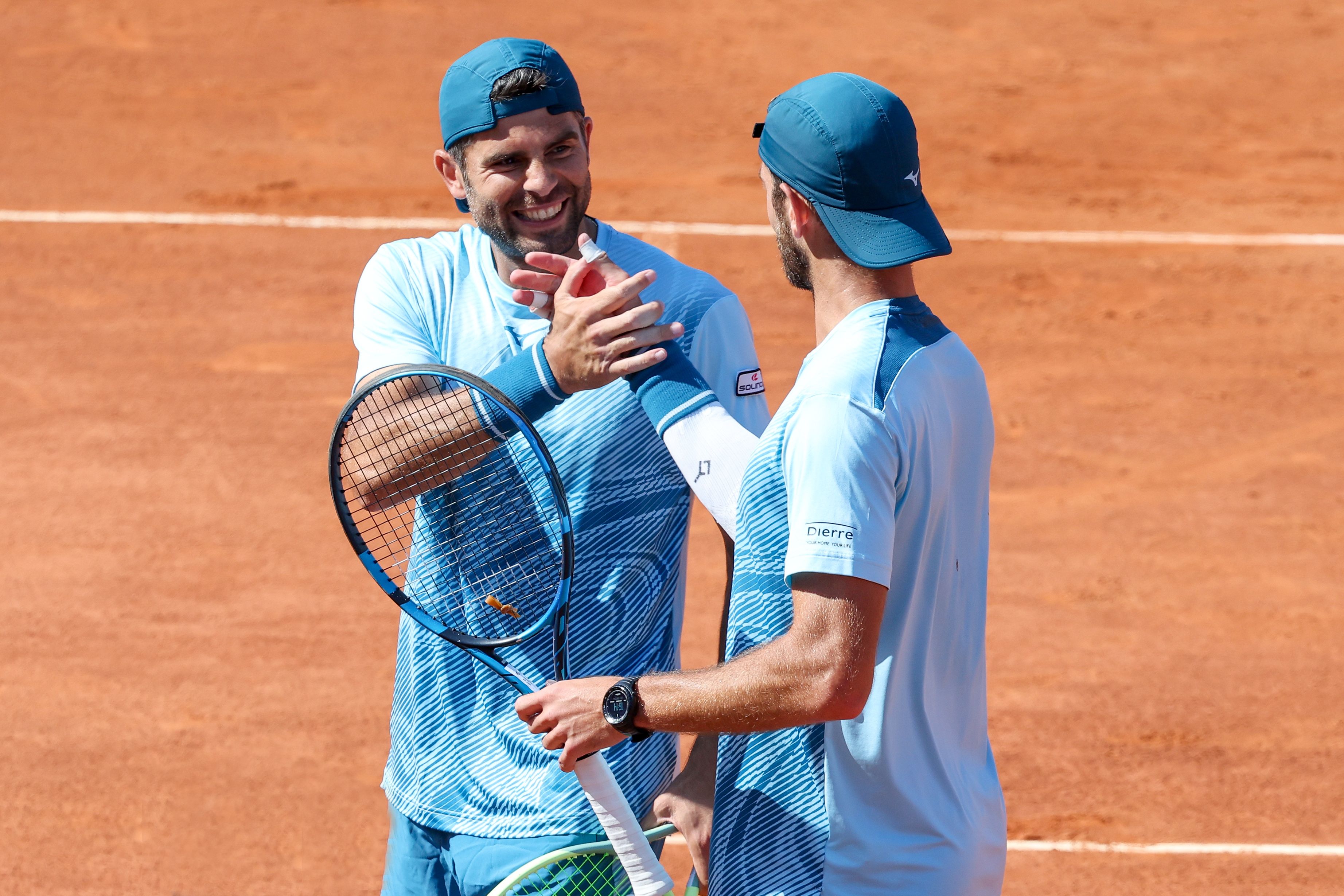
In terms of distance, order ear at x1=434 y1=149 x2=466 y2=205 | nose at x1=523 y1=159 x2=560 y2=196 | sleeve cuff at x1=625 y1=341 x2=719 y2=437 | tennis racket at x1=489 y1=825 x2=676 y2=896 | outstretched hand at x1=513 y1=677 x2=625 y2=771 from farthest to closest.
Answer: ear at x1=434 y1=149 x2=466 y2=205, nose at x1=523 y1=159 x2=560 y2=196, tennis racket at x1=489 y1=825 x2=676 y2=896, sleeve cuff at x1=625 y1=341 x2=719 y2=437, outstretched hand at x1=513 y1=677 x2=625 y2=771

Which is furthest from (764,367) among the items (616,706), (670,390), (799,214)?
(616,706)

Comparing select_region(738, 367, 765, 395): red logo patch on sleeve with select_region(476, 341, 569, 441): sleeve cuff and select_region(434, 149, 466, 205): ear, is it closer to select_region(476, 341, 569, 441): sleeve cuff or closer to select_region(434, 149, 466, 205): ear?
select_region(476, 341, 569, 441): sleeve cuff

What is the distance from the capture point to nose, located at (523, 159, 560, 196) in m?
3.47

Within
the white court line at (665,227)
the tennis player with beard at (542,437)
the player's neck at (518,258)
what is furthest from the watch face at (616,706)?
the white court line at (665,227)

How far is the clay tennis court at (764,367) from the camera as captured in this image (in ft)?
21.5

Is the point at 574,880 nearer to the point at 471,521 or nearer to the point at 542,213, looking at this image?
the point at 471,521

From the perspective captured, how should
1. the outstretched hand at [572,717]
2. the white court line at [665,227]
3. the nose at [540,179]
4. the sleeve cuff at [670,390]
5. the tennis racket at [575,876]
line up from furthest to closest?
the white court line at [665,227], the nose at [540,179], the tennis racket at [575,876], the sleeve cuff at [670,390], the outstretched hand at [572,717]

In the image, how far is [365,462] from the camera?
200 inches

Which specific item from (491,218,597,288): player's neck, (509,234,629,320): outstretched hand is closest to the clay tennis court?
(491,218,597,288): player's neck

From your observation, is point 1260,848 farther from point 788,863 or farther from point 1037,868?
point 788,863

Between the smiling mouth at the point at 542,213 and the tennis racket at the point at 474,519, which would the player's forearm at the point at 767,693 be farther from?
the smiling mouth at the point at 542,213

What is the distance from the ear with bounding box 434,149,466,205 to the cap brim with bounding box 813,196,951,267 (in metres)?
1.18

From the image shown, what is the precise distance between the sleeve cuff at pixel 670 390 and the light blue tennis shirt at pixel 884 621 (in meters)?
0.31

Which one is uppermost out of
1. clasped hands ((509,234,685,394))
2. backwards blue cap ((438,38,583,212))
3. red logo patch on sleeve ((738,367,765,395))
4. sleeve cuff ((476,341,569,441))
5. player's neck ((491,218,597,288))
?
backwards blue cap ((438,38,583,212))
